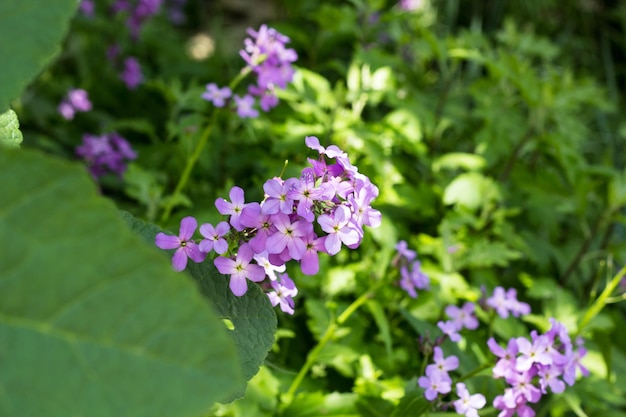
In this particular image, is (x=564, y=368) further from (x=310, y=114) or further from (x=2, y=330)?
(x=310, y=114)

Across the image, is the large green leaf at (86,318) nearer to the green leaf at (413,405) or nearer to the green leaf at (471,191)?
the green leaf at (413,405)

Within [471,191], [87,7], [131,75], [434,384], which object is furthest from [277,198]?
[87,7]

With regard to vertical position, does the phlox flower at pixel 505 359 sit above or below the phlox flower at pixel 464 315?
above

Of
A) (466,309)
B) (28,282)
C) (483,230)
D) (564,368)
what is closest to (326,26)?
(483,230)

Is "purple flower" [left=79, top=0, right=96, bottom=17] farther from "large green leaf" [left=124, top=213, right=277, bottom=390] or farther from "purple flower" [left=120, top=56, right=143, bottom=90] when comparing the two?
"large green leaf" [left=124, top=213, right=277, bottom=390]

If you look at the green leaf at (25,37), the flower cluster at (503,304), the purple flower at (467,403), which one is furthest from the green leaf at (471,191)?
the green leaf at (25,37)

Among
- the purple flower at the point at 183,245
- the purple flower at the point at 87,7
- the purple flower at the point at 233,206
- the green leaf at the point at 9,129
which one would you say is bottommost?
the purple flower at the point at 87,7
